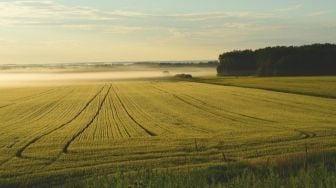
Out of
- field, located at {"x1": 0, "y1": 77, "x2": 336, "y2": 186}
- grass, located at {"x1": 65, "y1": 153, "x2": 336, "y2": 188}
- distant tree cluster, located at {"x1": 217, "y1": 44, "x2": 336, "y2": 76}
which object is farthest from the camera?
distant tree cluster, located at {"x1": 217, "y1": 44, "x2": 336, "y2": 76}

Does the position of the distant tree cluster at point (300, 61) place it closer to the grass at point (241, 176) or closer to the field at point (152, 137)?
the field at point (152, 137)

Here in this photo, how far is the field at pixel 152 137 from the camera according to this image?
21.1m

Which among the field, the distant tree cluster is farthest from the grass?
the distant tree cluster

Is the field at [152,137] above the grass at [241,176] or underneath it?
underneath

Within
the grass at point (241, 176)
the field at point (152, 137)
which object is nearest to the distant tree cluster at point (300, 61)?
the field at point (152, 137)

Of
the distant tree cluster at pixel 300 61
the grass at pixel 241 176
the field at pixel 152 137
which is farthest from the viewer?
the distant tree cluster at pixel 300 61

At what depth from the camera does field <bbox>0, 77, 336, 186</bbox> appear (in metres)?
21.1

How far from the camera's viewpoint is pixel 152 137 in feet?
96.9

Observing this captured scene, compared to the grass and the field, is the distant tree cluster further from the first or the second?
the grass

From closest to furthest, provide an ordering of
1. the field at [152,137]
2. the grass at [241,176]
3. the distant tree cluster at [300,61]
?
1. the grass at [241,176]
2. the field at [152,137]
3. the distant tree cluster at [300,61]

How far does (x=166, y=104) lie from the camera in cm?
5566

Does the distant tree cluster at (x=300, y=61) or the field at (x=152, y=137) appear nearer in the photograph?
the field at (x=152, y=137)

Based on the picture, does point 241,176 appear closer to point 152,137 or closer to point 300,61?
point 152,137

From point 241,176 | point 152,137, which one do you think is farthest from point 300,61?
point 241,176
